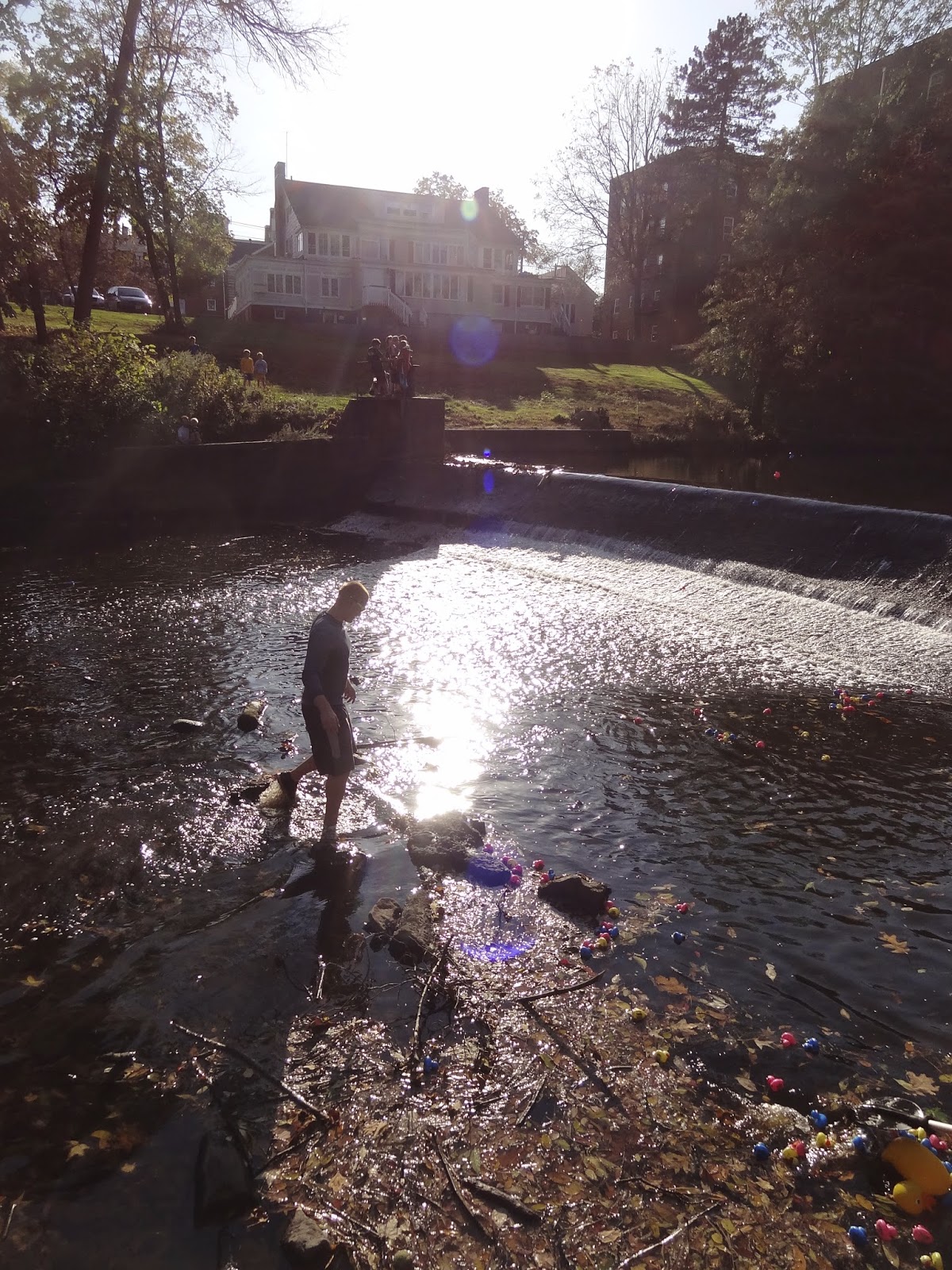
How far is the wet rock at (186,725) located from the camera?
905 centimetres

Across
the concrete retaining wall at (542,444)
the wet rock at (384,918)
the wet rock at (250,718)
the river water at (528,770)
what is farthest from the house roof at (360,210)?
the wet rock at (384,918)

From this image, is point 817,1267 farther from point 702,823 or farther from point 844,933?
point 702,823

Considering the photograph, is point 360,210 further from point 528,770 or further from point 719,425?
point 528,770

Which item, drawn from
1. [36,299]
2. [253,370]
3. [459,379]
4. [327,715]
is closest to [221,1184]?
[327,715]

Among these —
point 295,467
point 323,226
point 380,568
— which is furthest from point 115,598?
point 323,226

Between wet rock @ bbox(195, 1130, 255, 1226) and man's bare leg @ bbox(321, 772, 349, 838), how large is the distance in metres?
3.03

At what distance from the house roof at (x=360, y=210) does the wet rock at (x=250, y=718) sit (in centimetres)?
4875

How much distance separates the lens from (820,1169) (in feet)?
13.0

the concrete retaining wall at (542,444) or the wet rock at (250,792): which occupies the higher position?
the concrete retaining wall at (542,444)

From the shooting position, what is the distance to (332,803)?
22.5 ft

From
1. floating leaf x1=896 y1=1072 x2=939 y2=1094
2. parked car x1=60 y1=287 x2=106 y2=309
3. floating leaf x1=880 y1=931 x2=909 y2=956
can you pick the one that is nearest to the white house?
parked car x1=60 y1=287 x2=106 y2=309

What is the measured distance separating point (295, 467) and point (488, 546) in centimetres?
722

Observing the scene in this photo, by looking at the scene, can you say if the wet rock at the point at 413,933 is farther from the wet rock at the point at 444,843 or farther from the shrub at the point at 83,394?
the shrub at the point at 83,394

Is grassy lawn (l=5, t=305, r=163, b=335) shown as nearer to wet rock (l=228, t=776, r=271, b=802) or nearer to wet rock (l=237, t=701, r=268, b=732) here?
wet rock (l=237, t=701, r=268, b=732)
